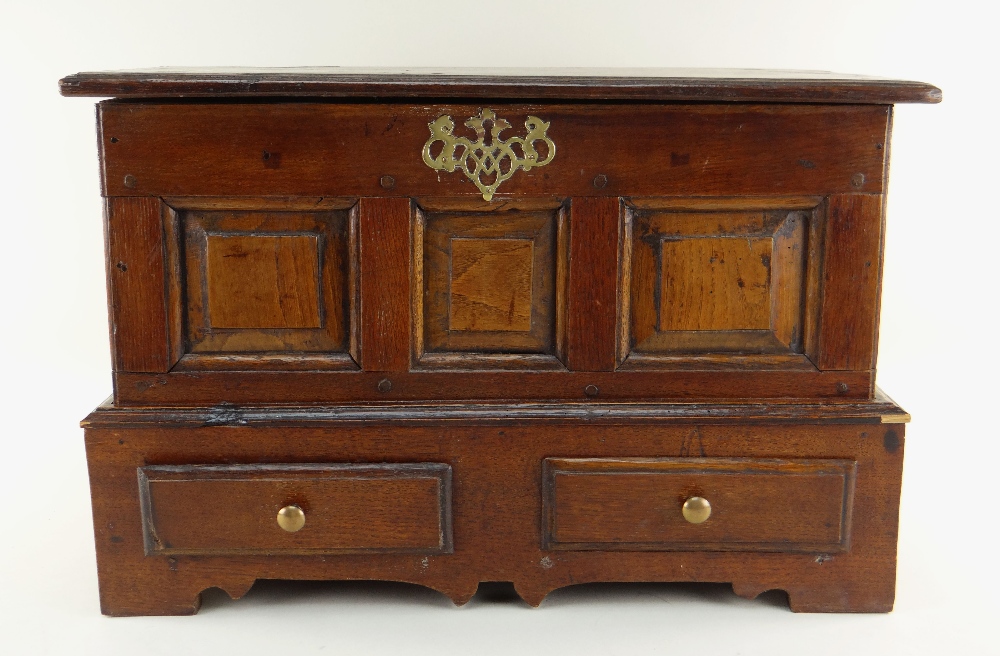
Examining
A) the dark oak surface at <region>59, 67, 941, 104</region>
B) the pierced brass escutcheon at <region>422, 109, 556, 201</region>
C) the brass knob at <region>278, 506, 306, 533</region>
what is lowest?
the brass knob at <region>278, 506, 306, 533</region>

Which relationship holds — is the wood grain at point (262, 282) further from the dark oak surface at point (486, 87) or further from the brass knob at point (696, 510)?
the brass knob at point (696, 510)

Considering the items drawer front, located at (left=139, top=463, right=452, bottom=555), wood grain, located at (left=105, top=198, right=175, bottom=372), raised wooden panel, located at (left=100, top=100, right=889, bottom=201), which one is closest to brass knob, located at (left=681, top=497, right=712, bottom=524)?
drawer front, located at (left=139, top=463, right=452, bottom=555)

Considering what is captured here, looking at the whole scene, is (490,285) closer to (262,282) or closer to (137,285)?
(262,282)

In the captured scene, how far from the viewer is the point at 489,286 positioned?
2646 millimetres

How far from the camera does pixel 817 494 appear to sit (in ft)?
8.77

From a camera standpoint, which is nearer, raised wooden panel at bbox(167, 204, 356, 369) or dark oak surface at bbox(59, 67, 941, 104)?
dark oak surface at bbox(59, 67, 941, 104)

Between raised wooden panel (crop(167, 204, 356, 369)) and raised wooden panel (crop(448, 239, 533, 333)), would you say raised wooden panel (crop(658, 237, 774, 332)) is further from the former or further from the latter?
raised wooden panel (crop(167, 204, 356, 369))

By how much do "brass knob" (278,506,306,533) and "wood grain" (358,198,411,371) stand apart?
35 cm

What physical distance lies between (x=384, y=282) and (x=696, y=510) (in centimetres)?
85

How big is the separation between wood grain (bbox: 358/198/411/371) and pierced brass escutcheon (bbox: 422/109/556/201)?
0.14 metres

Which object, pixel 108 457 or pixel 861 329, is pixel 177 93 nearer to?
pixel 108 457

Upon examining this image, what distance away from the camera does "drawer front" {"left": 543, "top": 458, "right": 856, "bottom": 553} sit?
105 inches

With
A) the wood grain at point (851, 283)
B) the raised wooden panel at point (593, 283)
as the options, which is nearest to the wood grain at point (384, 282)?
the raised wooden panel at point (593, 283)

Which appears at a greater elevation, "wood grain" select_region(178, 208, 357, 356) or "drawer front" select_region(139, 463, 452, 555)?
"wood grain" select_region(178, 208, 357, 356)
